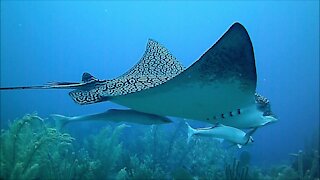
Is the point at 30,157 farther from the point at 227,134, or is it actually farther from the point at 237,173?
the point at 237,173

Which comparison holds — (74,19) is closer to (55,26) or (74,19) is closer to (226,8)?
(55,26)

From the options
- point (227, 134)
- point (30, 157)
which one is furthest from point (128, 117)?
point (227, 134)

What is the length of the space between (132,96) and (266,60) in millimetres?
67549

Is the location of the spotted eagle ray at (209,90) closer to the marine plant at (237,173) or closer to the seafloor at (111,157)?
the seafloor at (111,157)

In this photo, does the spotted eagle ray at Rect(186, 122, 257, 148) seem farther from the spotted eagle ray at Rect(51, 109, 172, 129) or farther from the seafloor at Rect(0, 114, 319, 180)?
the spotted eagle ray at Rect(51, 109, 172, 129)

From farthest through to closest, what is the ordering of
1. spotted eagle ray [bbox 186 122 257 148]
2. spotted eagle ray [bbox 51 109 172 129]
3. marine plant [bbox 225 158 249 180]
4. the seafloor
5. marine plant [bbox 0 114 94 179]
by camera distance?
marine plant [bbox 225 158 249 180], spotted eagle ray [bbox 186 122 257 148], the seafloor, marine plant [bbox 0 114 94 179], spotted eagle ray [bbox 51 109 172 129]

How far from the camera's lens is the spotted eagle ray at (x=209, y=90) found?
116 inches

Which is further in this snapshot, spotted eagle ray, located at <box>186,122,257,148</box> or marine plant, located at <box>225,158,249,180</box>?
marine plant, located at <box>225,158,249,180</box>

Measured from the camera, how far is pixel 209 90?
124 inches

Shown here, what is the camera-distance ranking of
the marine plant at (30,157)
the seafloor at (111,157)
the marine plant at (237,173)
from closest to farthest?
1. the marine plant at (30,157)
2. the seafloor at (111,157)
3. the marine plant at (237,173)

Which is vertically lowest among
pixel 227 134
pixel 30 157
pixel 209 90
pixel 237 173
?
pixel 237 173

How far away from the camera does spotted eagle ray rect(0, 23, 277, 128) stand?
9.63 ft

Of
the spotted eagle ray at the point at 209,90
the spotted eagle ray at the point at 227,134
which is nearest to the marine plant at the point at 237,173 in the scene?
the spotted eagle ray at the point at 227,134

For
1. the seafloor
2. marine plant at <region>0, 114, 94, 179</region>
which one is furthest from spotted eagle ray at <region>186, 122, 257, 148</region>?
marine plant at <region>0, 114, 94, 179</region>
